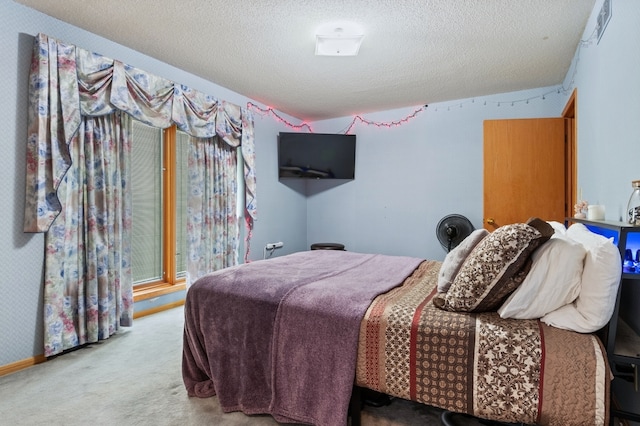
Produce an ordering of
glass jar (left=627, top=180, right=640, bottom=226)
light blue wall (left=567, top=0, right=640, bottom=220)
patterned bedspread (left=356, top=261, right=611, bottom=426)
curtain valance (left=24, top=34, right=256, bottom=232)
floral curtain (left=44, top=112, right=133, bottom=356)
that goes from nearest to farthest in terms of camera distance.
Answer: patterned bedspread (left=356, top=261, right=611, bottom=426)
glass jar (left=627, top=180, right=640, bottom=226)
light blue wall (left=567, top=0, right=640, bottom=220)
curtain valance (left=24, top=34, right=256, bottom=232)
floral curtain (left=44, top=112, right=133, bottom=356)

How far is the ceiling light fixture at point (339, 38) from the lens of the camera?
247 centimetres

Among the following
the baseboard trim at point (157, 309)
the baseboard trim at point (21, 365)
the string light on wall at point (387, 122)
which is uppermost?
the string light on wall at point (387, 122)

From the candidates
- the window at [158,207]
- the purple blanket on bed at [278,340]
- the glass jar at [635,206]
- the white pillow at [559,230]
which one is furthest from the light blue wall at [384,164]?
the purple blanket on bed at [278,340]

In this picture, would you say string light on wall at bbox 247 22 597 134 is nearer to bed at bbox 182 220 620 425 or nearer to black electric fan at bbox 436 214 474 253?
black electric fan at bbox 436 214 474 253

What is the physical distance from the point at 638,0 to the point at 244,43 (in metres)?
2.43

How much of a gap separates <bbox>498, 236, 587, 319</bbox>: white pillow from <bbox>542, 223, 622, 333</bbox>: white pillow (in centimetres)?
2

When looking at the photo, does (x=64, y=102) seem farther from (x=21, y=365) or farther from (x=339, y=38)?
(x=339, y=38)

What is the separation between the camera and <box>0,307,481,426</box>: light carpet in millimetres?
1686

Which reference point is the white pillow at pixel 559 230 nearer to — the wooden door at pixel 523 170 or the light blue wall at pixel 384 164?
the light blue wall at pixel 384 164

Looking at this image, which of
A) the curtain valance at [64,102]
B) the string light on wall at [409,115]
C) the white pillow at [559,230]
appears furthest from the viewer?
the string light on wall at [409,115]

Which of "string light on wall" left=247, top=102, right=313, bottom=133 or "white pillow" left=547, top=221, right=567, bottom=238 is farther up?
"string light on wall" left=247, top=102, right=313, bottom=133

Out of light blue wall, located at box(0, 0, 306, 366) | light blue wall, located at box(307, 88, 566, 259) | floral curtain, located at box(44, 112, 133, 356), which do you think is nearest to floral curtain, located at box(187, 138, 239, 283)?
floral curtain, located at box(44, 112, 133, 356)

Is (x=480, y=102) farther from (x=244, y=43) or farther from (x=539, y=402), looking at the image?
(x=539, y=402)

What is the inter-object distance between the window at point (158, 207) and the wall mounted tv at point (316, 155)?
1.45 meters
